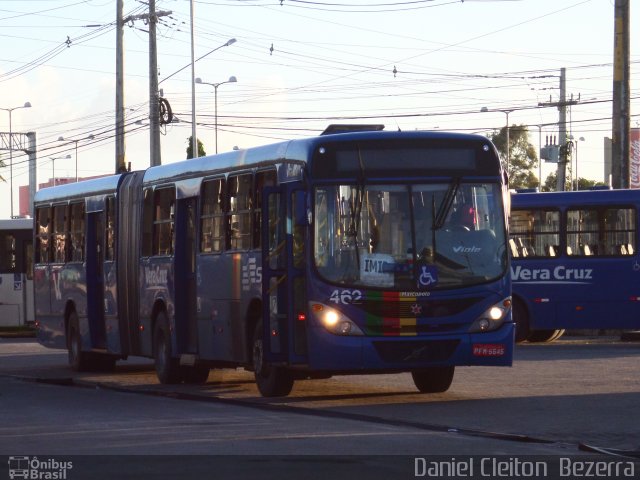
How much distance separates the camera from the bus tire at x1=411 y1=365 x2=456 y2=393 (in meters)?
19.7

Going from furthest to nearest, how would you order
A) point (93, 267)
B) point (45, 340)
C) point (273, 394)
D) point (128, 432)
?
point (45, 340) < point (93, 267) < point (273, 394) < point (128, 432)

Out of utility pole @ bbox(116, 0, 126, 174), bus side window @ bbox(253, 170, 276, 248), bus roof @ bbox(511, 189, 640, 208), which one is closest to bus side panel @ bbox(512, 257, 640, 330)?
bus roof @ bbox(511, 189, 640, 208)

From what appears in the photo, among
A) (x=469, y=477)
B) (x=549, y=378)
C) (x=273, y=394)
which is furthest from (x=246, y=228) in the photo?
(x=469, y=477)

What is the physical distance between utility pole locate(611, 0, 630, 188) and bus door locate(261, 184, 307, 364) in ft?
56.7

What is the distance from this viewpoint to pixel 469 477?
11.1 metres

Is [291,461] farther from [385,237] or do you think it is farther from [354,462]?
[385,237]

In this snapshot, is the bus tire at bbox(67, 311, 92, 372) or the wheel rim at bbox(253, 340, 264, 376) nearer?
the wheel rim at bbox(253, 340, 264, 376)

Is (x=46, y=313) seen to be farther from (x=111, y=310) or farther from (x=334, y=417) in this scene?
(x=334, y=417)

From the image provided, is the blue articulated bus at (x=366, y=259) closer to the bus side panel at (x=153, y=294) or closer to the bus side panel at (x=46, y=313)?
the bus side panel at (x=153, y=294)

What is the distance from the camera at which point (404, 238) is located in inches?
717

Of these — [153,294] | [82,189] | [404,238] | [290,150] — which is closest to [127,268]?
[153,294]

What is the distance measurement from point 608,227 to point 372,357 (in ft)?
48.5

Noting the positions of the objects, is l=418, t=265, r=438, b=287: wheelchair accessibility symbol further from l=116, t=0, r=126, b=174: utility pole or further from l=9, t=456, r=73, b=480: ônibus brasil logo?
l=116, t=0, r=126, b=174: utility pole

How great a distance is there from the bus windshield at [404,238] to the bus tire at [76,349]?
9.55 meters
